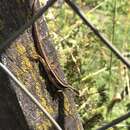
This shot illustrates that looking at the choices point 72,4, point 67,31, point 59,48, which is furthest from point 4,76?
point 67,31

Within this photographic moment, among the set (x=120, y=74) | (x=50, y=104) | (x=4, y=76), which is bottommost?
(x=120, y=74)

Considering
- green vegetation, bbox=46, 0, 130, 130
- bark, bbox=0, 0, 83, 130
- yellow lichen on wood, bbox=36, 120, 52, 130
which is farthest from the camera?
green vegetation, bbox=46, 0, 130, 130

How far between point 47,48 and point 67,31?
1.16m

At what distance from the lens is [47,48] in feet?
3.24

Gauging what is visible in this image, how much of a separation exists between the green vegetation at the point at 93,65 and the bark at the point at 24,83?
53 centimetres

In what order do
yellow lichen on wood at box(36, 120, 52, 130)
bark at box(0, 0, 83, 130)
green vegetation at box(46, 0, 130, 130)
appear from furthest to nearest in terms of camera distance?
green vegetation at box(46, 0, 130, 130) < yellow lichen on wood at box(36, 120, 52, 130) < bark at box(0, 0, 83, 130)

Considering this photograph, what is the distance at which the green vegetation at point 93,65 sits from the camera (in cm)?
177

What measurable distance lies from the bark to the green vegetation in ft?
1.73

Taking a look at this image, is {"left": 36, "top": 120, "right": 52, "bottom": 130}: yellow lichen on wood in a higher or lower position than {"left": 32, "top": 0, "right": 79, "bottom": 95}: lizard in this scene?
lower

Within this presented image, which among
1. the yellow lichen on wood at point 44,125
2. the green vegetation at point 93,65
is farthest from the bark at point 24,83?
the green vegetation at point 93,65

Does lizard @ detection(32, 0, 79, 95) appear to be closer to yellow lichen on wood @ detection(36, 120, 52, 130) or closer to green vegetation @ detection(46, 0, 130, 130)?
yellow lichen on wood @ detection(36, 120, 52, 130)

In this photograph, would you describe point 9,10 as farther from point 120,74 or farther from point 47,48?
point 120,74

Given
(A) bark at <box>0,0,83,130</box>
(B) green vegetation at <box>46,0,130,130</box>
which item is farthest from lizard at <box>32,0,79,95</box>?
(B) green vegetation at <box>46,0,130,130</box>

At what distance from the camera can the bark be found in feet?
3.01
